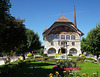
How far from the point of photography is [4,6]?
331 inches

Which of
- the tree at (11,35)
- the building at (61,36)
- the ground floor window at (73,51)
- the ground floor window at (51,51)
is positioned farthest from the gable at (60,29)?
the tree at (11,35)

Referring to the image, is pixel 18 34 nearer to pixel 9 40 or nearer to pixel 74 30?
pixel 9 40

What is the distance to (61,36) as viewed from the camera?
43.8 meters

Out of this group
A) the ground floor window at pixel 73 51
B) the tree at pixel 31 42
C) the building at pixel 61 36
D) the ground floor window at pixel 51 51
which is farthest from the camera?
the ground floor window at pixel 73 51

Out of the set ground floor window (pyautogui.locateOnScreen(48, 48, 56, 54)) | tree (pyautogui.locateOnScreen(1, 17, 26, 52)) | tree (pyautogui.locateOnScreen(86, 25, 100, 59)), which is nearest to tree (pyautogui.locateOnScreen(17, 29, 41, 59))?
ground floor window (pyautogui.locateOnScreen(48, 48, 56, 54))

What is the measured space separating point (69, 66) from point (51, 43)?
29.6 metres

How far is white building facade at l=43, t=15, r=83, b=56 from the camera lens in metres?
43.5

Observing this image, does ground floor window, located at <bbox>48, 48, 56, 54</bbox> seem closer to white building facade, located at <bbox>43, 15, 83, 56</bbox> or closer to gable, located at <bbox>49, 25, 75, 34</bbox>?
white building facade, located at <bbox>43, 15, 83, 56</bbox>

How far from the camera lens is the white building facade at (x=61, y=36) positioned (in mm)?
43469

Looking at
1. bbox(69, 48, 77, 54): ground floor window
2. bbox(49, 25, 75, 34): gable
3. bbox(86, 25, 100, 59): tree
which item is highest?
bbox(49, 25, 75, 34): gable

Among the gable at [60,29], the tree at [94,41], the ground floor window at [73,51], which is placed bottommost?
the ground floor window at [73,51]

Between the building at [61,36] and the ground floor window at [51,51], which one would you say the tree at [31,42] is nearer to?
the building at [61,36]

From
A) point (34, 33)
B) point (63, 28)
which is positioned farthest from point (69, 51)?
point (34, 33)

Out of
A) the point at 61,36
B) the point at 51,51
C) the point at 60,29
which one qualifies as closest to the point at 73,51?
the point at 61,36
